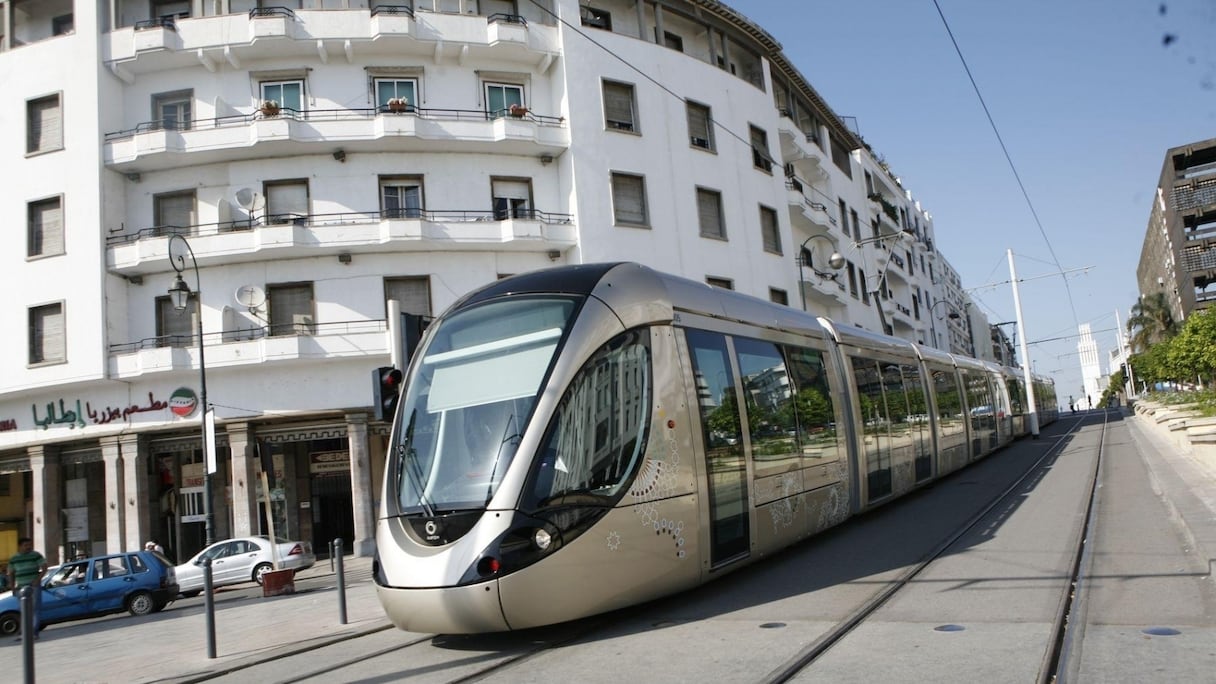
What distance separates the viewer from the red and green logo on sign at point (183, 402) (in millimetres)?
22125

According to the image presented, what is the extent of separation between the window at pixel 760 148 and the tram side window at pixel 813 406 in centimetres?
1876

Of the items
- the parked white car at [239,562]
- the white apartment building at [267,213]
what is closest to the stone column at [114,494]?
the white apartment building at [267,213]

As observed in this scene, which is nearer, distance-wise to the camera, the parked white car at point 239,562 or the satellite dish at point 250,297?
the parked white car at point 239,562

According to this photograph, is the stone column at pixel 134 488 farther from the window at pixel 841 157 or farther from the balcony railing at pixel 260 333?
the window at pixel 841 157

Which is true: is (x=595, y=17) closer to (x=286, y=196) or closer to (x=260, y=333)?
(x=286, y=196)

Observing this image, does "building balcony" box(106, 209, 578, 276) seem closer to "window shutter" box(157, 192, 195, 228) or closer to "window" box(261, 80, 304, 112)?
"window shutter" box(157, 192, 195, 228)

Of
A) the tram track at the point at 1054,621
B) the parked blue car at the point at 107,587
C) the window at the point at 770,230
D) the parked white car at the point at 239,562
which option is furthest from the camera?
the window at the point at 770,230

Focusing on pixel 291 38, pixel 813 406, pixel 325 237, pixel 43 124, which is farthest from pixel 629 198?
pixel 43 124

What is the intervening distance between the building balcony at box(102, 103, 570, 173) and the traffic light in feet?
50.4

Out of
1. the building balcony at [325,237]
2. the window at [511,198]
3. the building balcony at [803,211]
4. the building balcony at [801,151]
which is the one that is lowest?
the building balcony at [325,237]

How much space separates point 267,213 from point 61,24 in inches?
355

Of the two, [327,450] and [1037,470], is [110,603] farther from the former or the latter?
[1037,470]

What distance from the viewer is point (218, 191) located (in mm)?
23000

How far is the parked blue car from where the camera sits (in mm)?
16031
